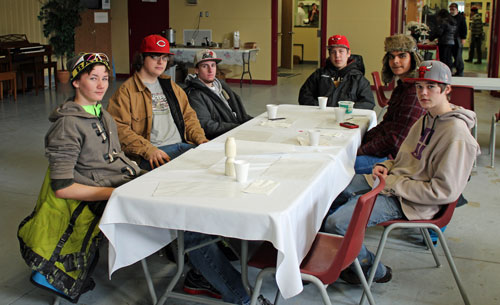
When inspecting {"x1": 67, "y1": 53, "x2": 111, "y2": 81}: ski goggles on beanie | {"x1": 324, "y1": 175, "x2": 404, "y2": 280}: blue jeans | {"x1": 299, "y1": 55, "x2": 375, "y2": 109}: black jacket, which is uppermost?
{"x1": 67, "y1": 53, "x2": 111, "y2": 81}: ski goggles on beanie

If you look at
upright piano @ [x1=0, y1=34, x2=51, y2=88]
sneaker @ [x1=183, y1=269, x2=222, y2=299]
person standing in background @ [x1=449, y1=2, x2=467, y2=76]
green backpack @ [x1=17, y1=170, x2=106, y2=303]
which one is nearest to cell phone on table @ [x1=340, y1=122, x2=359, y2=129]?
sneaker @ [x1=183, y1=269, x2=222, y2=299]

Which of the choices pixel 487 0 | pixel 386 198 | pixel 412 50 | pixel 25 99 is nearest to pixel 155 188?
pixel 386 198

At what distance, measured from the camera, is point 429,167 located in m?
2.64

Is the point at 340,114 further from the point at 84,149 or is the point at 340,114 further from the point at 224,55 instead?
the point at 224,55

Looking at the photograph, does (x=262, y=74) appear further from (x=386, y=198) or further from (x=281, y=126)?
(x=386, y=198)

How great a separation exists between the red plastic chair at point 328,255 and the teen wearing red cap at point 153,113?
1299 mm

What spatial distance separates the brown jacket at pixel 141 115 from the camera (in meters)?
3.45

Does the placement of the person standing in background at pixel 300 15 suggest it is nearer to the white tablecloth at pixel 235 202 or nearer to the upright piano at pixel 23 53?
the upright piano at pixel 23 53

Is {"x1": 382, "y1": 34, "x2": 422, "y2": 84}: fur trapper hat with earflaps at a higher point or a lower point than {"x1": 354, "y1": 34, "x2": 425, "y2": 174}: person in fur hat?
higher

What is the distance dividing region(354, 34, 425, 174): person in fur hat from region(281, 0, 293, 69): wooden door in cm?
1060

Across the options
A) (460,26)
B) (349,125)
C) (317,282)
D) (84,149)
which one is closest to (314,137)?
(349,125)

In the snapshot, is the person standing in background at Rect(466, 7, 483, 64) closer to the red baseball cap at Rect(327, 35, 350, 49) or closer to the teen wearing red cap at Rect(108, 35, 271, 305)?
the red baseball cap at Rect(327, 35, 350, 49)

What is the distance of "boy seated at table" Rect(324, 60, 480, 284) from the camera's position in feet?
8.23

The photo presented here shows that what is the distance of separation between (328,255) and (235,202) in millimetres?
515
